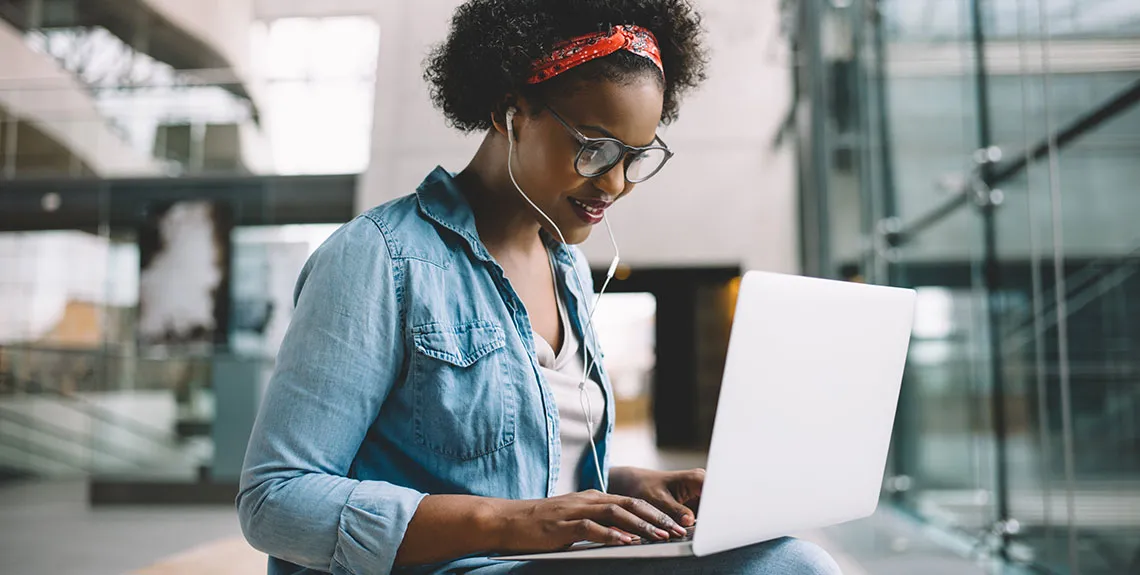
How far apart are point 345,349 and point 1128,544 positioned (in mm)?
2409

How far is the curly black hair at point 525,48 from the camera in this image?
1.06 meters

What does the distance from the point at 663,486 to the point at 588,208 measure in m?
→ 0.36

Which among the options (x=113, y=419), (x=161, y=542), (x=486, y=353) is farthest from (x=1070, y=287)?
(x=113, y=419)

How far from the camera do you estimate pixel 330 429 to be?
0.87 m

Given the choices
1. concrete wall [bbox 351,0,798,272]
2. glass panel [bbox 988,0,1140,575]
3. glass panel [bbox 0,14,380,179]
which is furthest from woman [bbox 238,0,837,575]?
glass panel [bbox 0,14,380,179]

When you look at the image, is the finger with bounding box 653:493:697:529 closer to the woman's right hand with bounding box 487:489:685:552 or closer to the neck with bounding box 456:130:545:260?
the woman's right hand with bounding box 487:489:685:552

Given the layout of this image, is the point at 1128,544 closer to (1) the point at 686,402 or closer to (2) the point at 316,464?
(2) the point at 316,464

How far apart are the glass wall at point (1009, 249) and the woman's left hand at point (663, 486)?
178 centimetres

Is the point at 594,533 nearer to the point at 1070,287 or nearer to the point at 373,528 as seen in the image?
the point at 373,528

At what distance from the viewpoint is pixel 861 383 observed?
925 mm

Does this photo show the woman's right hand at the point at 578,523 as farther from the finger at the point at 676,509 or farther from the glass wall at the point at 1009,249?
the glass wall at the point at 1009,249

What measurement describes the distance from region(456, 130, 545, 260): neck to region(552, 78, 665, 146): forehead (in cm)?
12

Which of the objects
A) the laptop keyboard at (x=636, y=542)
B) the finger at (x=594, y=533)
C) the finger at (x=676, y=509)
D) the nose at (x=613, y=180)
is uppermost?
the nose at (x=613, y=180)

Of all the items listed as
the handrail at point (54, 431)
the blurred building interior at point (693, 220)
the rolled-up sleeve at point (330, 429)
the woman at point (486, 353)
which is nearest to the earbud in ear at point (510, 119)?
the woman at point (486, 353)
